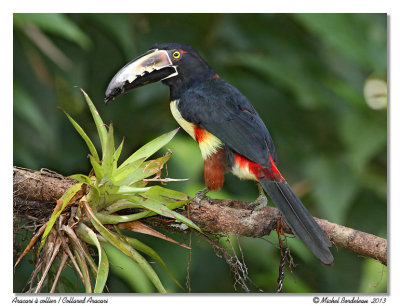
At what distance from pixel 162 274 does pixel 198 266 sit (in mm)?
371

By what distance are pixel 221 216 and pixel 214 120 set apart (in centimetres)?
42

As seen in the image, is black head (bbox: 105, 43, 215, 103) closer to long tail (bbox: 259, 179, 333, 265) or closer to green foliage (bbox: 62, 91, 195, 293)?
green foliage (bbox: 62, 91, 195, 293)

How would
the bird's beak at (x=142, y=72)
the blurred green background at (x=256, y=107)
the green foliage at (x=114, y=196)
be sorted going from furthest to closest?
1. the blurred green background at (x=256, y=107)
2. the bird's beak at (x=142, y=72)
3. the green foliage at (x=114, y=196)

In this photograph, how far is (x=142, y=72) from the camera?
2416mm

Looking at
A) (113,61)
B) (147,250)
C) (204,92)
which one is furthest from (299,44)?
(147,250)

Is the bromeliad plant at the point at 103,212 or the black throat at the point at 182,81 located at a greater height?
the black throat at the point at 182,81

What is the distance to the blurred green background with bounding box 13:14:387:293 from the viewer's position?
3291 mm

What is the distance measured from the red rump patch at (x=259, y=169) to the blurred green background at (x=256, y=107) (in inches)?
31.2

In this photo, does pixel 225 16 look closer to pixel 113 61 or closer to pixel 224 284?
pixel 113 61

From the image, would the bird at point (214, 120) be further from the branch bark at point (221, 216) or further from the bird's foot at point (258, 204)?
the branch bark at point (221, 216)

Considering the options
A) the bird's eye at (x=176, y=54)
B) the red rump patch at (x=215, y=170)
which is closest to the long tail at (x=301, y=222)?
the red rump patch at (x=215, y=170)

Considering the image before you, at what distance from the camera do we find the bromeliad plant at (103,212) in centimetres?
202

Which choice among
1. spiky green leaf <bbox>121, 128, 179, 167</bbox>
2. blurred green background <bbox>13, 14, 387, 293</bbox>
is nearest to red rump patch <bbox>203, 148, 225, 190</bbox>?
spiky green leaf <bbox>121, 128, 179, 167</bbox>

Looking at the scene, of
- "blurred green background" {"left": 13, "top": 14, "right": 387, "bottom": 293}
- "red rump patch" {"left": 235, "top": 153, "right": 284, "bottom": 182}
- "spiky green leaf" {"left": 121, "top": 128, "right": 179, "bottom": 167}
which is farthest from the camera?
"blurred green background" {"left": 13, "top": 14, "right": 387, "bottom": 293}
